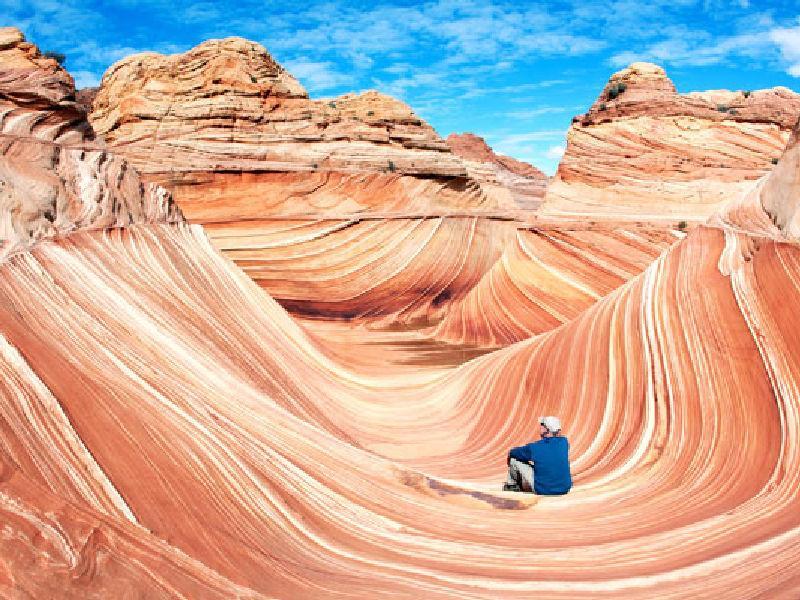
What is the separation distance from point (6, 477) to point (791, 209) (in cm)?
559

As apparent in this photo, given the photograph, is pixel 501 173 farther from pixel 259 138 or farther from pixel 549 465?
pixel 549 465

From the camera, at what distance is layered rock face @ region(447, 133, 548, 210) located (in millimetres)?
22719

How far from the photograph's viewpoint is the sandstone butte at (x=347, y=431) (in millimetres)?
2629

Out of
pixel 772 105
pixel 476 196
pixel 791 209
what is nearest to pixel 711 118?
pixel 772 105

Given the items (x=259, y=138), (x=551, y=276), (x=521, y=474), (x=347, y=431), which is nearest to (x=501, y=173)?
(x=259, y=138)

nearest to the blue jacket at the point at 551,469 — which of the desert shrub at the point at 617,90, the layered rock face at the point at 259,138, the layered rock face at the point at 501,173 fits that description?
the layered rock face at the point at 259,138

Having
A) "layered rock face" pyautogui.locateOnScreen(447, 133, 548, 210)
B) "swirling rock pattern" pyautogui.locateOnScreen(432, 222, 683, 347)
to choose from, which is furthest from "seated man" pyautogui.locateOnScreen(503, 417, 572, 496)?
"layered rock face" pyautogui.locateOnScreen(447, 133, 548, 210)

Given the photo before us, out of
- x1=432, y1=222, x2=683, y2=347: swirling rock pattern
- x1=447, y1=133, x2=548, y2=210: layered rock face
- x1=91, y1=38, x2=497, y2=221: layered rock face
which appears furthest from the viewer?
x1=447, y1=133, x2=548, y2=210: layered rock face

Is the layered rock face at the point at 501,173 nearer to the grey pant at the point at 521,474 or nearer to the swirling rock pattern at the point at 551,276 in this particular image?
the swirling rock pattern at the point at 551,276

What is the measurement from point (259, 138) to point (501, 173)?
89.1 ft

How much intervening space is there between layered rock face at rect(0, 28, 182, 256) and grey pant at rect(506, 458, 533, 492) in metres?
3.37

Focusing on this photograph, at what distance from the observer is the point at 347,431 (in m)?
6.21

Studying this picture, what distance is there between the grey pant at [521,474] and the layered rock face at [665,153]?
7.90 m

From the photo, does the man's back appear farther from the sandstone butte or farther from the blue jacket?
the sandstone butte
